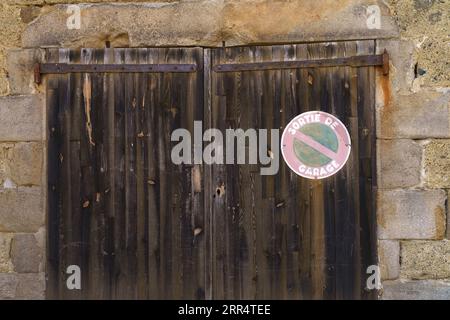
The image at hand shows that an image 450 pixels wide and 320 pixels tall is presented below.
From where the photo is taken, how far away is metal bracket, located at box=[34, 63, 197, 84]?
4297 mm

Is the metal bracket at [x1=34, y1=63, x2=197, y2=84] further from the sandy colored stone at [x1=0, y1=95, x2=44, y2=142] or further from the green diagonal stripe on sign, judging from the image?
the green diagonal stripe on sign

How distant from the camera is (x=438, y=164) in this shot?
4078 millimetres

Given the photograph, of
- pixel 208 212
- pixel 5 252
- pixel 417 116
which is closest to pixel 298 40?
pixel 417 116

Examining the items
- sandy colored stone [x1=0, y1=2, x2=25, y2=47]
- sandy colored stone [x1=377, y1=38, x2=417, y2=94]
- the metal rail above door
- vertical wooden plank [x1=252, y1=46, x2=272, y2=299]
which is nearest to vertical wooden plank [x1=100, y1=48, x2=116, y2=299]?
the metal rail above door

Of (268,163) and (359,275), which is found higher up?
(268,163)

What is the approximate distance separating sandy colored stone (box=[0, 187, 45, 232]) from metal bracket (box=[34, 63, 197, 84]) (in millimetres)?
804

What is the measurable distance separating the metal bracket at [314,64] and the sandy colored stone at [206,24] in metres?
0.15

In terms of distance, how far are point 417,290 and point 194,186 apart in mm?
1661

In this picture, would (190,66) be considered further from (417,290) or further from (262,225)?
(417,290)

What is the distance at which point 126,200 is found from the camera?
4.29 metres

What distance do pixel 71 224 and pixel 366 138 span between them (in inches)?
84.2

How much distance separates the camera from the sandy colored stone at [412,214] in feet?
13.3
